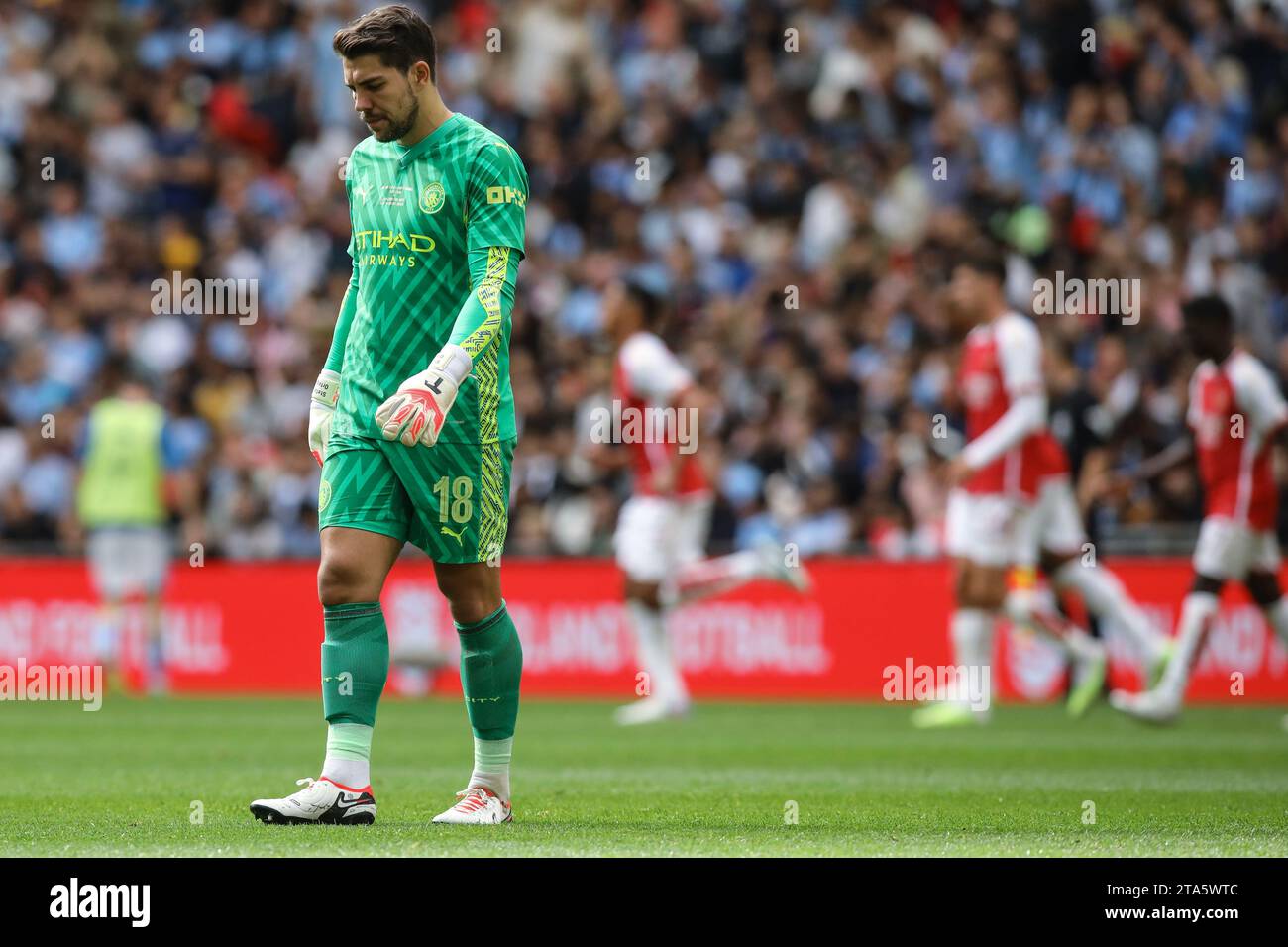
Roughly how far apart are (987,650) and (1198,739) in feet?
7.60

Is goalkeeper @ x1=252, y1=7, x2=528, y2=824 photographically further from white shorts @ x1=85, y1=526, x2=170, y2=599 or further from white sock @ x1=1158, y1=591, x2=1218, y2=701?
white shorts @ x1=85, y1=526, x2=170, y2=599

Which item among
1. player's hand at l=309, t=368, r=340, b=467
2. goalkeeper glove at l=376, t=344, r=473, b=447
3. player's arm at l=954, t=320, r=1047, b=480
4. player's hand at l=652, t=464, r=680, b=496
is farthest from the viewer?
player's hand at l=652, t=464, r=680, b=496

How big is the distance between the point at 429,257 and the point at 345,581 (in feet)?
3.75

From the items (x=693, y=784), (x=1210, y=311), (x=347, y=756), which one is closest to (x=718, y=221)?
(x=1210, y=311)

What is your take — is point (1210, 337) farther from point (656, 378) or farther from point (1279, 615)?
point (656, 378)

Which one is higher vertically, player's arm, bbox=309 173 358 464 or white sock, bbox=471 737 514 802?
player's arm, bbox=309 173 358 464

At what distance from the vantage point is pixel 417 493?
23.2 feet

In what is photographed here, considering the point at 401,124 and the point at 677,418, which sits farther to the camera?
the point at 677,418

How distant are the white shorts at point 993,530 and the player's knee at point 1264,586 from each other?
169cm

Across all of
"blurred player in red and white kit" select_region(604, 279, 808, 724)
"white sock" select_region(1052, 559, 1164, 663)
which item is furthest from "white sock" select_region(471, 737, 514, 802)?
"white sock" select_region(1052, 559, 1164, 663)

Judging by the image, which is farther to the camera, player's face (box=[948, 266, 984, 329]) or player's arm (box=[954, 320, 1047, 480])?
player's face (box=[948, 266, 984, 329])

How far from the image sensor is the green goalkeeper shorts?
7.06 metres
